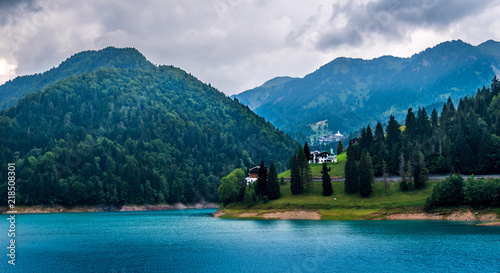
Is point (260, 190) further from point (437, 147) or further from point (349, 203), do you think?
point (437, 147)

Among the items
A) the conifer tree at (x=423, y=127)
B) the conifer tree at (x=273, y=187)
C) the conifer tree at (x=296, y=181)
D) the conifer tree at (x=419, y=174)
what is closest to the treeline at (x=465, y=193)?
the conifer tree at (x=419, y=174)

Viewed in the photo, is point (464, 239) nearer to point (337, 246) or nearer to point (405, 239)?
point (405, 239)

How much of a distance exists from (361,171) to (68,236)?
250ft

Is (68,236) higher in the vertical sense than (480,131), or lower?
lower

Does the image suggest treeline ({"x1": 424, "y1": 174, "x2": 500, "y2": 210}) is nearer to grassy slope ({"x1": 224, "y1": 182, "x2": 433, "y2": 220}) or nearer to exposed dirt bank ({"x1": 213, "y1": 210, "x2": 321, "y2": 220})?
grassy slope ({"x1": 224, "y1": 182, "x2": 433, "y2": 220})

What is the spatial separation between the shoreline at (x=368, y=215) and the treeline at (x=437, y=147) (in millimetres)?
15260

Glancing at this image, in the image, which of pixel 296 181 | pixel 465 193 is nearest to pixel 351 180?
pixel 296 181

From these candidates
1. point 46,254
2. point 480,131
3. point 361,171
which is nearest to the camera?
point 46,254

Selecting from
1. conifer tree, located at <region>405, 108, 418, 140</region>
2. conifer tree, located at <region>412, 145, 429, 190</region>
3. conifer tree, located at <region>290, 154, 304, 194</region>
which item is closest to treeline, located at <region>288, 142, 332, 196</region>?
conifer tree, located at <region>290, 154, 304, 194</region>

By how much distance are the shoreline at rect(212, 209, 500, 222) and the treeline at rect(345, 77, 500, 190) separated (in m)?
15.3

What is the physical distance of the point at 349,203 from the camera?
124 meters

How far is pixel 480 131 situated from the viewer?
13775 cm

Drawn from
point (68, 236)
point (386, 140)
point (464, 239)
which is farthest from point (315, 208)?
point (68, 236)

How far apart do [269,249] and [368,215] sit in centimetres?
5247
